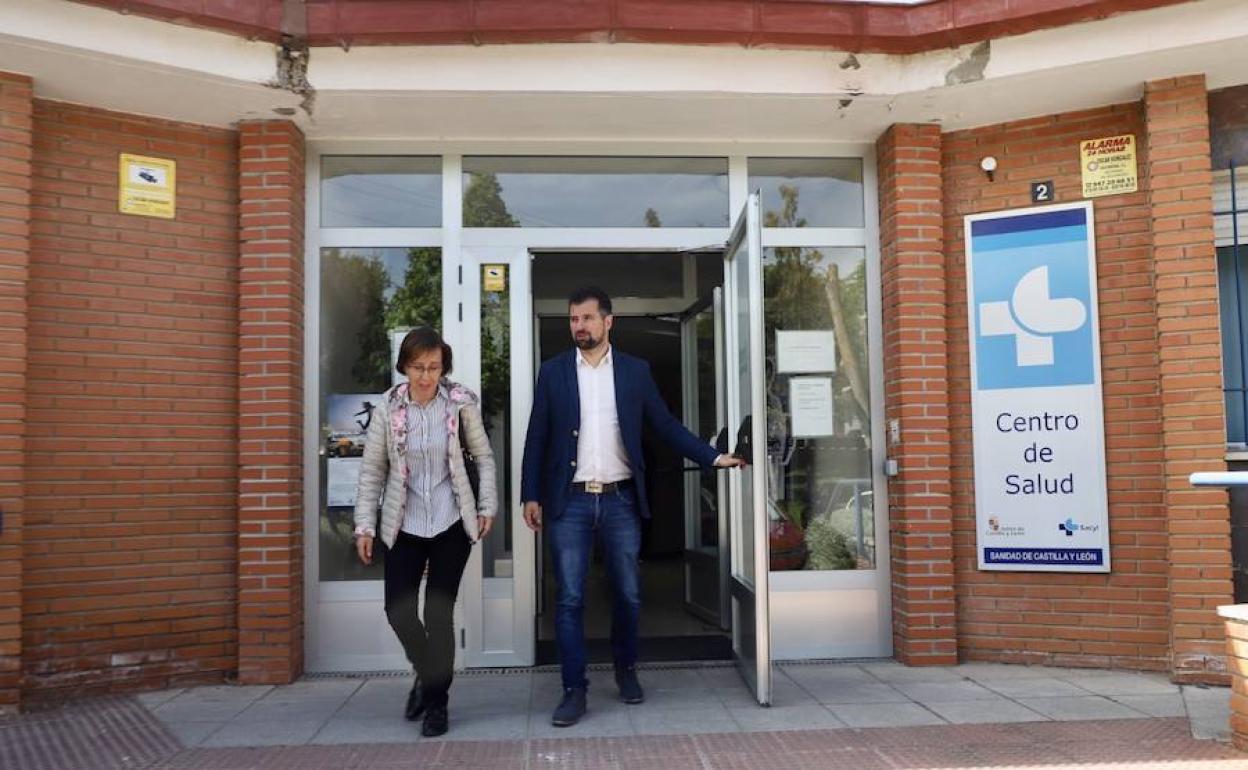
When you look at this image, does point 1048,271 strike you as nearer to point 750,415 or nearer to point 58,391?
point 750,415

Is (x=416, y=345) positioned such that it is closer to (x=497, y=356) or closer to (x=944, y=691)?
(x=497, y=356)

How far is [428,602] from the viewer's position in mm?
4211

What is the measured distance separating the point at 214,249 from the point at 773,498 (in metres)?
3.48

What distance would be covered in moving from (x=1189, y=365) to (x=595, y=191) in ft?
11.0

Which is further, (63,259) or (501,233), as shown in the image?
(501,233)

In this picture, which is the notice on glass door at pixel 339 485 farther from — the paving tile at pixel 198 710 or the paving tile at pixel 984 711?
the paving tile at pixel 984 711

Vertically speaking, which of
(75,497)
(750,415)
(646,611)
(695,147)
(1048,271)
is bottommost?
(646,611)

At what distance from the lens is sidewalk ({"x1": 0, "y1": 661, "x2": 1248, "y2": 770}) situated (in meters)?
3.84

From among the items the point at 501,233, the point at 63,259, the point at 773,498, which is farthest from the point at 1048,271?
the point at 63,259

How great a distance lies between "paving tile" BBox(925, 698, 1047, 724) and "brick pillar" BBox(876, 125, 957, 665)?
0.70 meters

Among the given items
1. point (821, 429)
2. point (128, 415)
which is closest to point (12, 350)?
point (128, 415)

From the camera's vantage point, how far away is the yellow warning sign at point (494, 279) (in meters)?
5.55

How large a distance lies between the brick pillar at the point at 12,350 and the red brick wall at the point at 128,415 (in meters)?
0.21

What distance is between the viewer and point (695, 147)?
5684 millimetres
